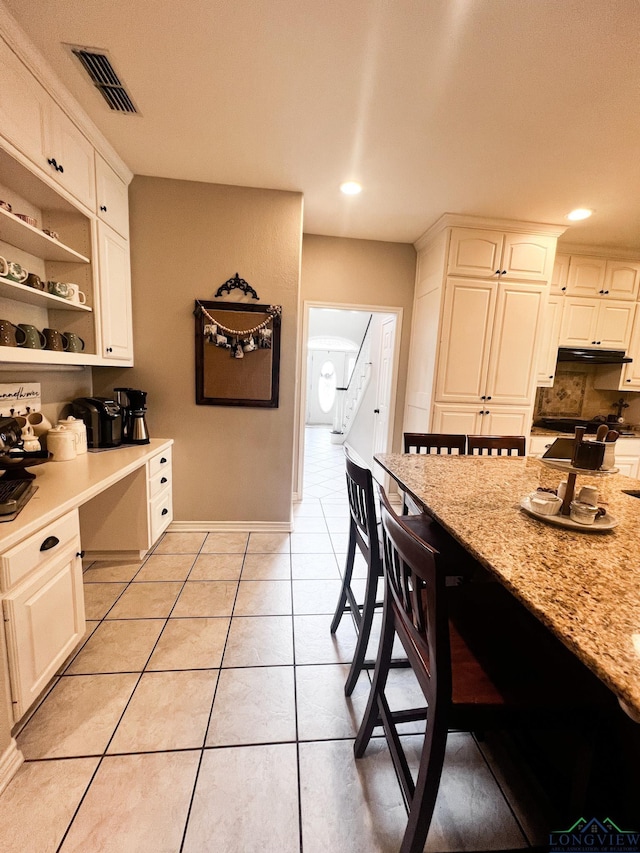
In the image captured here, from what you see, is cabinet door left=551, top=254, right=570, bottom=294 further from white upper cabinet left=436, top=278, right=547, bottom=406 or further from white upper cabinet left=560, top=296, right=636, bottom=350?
white upper cabinet left=436, top=278, right=547, bottom=406

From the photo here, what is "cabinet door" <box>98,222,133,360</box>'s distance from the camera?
2191mm

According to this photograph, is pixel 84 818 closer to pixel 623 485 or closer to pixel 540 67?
pixel 623 485

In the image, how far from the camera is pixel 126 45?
58.6 inches

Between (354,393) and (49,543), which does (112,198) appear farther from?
(354,393)

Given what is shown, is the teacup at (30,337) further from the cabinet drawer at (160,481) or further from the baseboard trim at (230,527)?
the baseboard trim at (230,527)

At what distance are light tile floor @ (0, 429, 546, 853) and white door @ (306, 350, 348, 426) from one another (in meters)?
7.10

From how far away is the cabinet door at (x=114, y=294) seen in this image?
2.19m

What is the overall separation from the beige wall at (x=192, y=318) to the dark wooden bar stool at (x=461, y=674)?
1.93m

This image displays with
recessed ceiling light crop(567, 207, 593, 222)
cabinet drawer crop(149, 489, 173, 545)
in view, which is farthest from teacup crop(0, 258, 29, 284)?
recessed ceiling light crop(567, 207, 593, 222)

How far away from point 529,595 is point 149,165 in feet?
10.2

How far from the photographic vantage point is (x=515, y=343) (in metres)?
3.10

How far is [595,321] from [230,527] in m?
4.03

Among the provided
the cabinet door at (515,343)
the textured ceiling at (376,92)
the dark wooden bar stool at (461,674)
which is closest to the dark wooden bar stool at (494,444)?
the cabinet door at (515,343)

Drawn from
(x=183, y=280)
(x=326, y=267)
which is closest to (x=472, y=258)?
(x=326, y=267)
